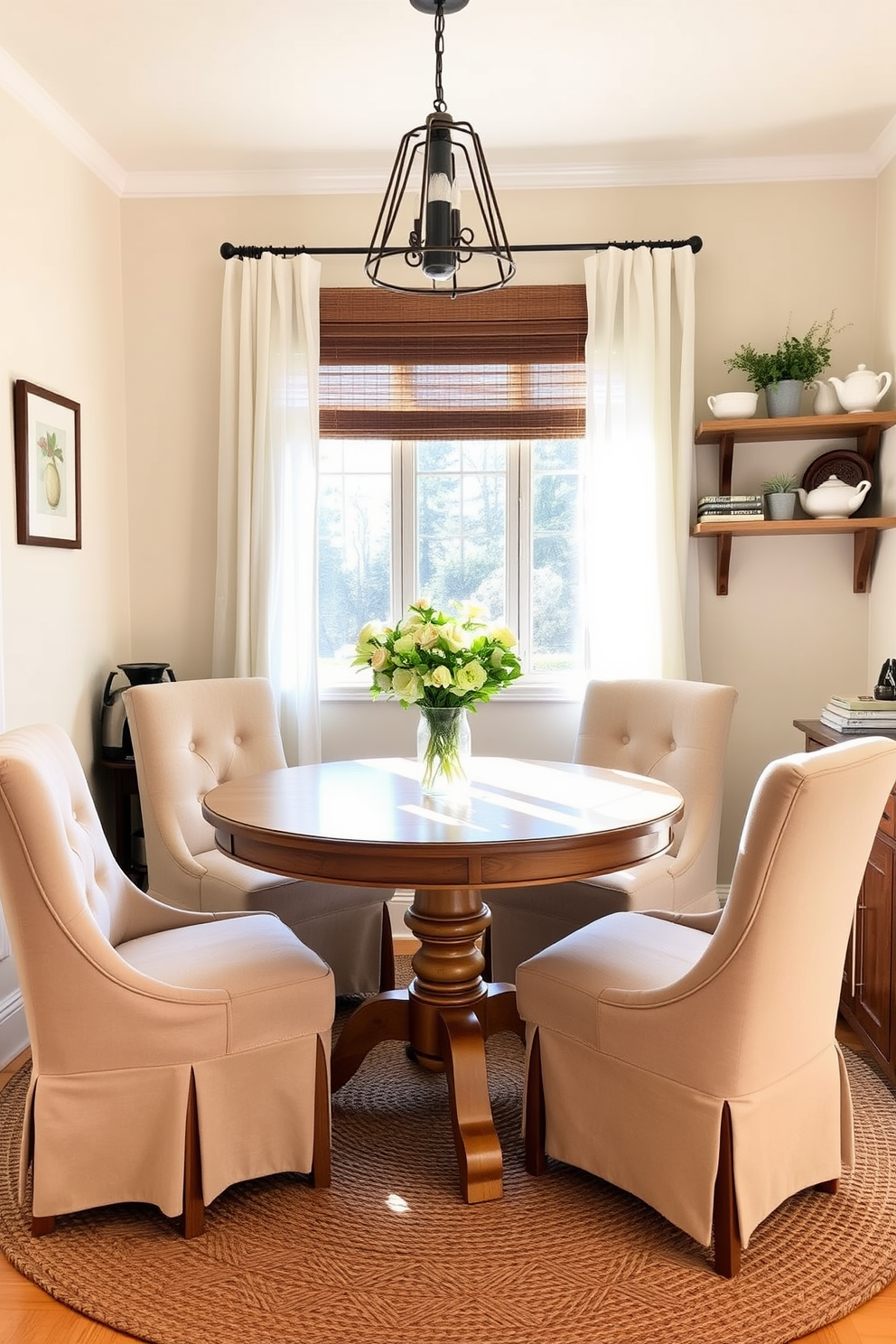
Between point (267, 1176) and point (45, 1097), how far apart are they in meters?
0.56

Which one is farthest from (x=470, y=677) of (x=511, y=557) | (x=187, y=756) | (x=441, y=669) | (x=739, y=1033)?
(x=511, y=557)

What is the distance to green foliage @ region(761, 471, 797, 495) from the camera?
12.0 ft

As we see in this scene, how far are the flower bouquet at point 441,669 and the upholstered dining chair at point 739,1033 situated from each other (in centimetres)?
56

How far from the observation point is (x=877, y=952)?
2.76m

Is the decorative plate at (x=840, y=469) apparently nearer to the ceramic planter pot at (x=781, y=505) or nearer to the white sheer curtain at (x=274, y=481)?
the ceramic planter pot at (x=781, y=505)

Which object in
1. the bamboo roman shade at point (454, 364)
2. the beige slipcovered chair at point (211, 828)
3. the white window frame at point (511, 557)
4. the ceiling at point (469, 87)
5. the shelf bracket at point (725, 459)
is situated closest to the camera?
the ceiling at point (469, 87)

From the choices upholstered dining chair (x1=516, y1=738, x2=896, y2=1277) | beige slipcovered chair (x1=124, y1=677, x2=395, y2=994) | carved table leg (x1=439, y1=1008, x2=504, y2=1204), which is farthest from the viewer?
beige slipcovered chair (x1=124, y1=677, x2=395, y2=994)

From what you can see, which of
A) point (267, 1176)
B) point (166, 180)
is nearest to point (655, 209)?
point (166, 180)

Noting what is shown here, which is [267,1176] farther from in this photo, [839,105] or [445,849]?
[839,105]

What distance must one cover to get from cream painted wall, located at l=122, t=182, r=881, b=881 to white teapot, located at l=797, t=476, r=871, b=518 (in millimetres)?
233

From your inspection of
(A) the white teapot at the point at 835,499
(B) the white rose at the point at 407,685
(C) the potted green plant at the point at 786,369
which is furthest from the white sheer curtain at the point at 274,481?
(A) the white teapot at the point at 835,499

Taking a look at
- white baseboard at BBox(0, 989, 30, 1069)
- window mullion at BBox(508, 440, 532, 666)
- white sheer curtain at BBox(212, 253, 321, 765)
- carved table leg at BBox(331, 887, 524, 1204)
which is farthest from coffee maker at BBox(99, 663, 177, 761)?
carved table leg at BBox(331, 887, 524, 1204)

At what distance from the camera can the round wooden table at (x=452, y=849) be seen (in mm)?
2018

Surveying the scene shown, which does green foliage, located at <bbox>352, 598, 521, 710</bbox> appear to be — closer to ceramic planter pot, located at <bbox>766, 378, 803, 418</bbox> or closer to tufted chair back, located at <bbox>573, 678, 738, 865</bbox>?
tufted chair back, located at <bbox>573, 678, 738, 865</bbox>
